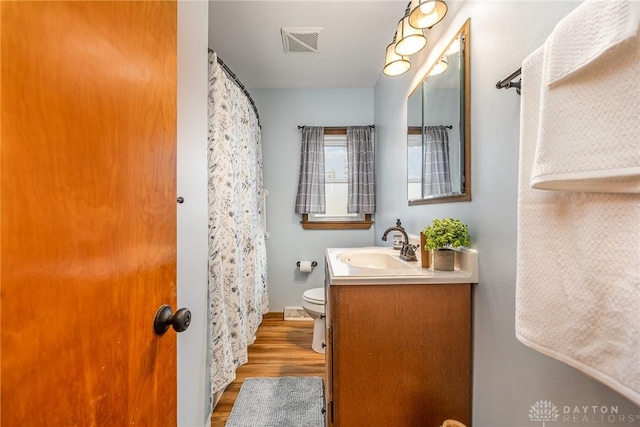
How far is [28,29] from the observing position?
0.31 metres

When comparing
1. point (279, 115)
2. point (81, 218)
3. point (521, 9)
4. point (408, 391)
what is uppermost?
point (279, 115)

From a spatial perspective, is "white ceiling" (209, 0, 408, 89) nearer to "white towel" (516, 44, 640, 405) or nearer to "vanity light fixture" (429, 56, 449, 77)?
"vanity light fixture" (429, 56, 449, 77)

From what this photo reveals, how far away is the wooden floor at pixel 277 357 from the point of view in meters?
1.62

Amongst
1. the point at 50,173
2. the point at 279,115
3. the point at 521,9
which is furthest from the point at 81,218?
the point at 279,115

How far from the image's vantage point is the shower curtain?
140 centimetres

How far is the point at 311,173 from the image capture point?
2.69 metres

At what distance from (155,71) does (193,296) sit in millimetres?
907

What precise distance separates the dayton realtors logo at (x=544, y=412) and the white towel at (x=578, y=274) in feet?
0.98

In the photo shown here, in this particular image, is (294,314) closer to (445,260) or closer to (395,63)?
(445,260)

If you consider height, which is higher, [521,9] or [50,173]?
[521,9]

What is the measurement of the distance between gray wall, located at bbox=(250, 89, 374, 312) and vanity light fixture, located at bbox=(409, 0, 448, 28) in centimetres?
162

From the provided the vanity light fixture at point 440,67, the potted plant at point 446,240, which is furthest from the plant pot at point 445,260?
the vanity light fixture at point 440,67

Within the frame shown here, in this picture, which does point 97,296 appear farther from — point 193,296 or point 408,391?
point 408,391

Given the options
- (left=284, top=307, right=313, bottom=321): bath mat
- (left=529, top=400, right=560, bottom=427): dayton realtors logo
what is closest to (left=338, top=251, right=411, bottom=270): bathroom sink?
(left=529, top=400, right=560, bottom=427): dayton realtors logo
